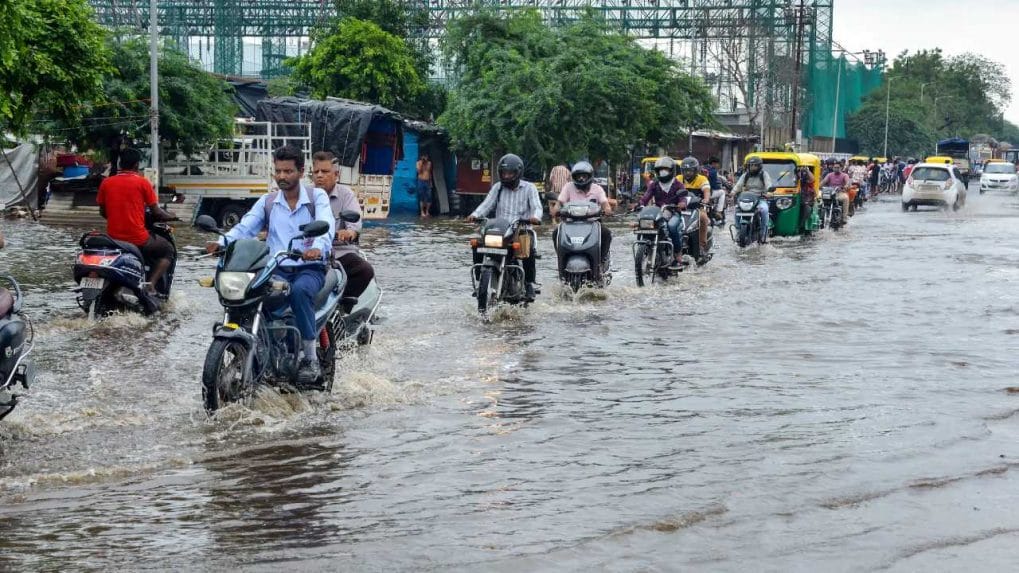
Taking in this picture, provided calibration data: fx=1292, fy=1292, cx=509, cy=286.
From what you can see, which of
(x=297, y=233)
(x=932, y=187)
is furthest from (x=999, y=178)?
(x=297, y=233)

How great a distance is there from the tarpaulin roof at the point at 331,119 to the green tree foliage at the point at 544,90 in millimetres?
3798

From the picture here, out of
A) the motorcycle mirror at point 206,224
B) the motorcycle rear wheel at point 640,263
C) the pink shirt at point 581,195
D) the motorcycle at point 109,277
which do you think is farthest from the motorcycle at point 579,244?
the motorcycle mirror at point 206,224

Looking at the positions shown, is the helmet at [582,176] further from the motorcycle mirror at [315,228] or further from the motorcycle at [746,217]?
the motorcycle at [746,217]

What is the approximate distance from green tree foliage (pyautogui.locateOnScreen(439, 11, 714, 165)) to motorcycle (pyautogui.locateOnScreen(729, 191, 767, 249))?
11642 millimetres

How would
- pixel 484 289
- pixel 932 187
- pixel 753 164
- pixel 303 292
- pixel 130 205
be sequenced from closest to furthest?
pixel 303 292 → pixel 130 205 → pixel 484 289 → pixel 753 164 → pixel 932 187

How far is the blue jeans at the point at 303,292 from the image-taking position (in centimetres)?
731

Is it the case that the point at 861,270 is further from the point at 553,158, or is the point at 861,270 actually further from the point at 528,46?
the point at 528,46

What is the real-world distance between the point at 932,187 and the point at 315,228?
33.6 metres

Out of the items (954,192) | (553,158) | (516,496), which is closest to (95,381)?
(516,496)

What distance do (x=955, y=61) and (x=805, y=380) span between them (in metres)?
140

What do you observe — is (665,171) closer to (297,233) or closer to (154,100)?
(297,233)

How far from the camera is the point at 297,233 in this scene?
25.2 ft

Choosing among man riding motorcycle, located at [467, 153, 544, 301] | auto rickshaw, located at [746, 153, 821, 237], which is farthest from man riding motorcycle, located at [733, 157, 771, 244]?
man riding motorcycle, located at [467, 153, 544, 301]

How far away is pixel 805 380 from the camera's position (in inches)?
348
